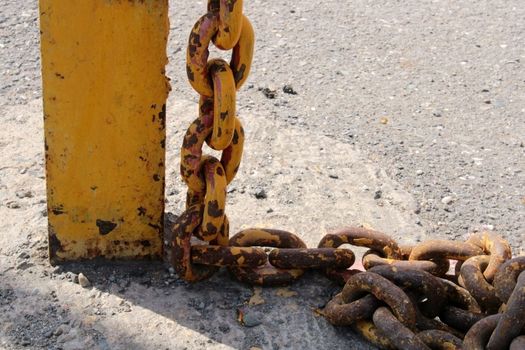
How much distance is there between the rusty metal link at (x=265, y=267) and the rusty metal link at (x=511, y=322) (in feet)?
2.29

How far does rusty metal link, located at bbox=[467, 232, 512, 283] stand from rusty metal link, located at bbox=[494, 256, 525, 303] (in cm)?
10

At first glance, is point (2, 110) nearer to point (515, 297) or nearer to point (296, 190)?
point (296, 190)

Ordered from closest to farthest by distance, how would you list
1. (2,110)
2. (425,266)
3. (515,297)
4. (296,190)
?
(515,297), (425,266), (296,190), (2,110)

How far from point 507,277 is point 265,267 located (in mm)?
761

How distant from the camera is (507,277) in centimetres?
256

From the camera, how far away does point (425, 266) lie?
2762mm

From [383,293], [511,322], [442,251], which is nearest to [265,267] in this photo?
[383,293]

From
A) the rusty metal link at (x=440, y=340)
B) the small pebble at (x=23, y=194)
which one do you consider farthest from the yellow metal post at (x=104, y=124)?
the rusty metal link at (x=440, y=340)

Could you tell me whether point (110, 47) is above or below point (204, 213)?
above

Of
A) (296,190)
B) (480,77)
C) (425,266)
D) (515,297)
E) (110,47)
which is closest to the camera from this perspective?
(515,297)

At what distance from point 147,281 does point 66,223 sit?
32cm

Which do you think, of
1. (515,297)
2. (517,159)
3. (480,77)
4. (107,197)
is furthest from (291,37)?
(515,297)

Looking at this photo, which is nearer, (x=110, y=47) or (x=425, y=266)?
(x=110, y=47)

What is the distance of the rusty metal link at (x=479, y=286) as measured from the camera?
2.64 m
